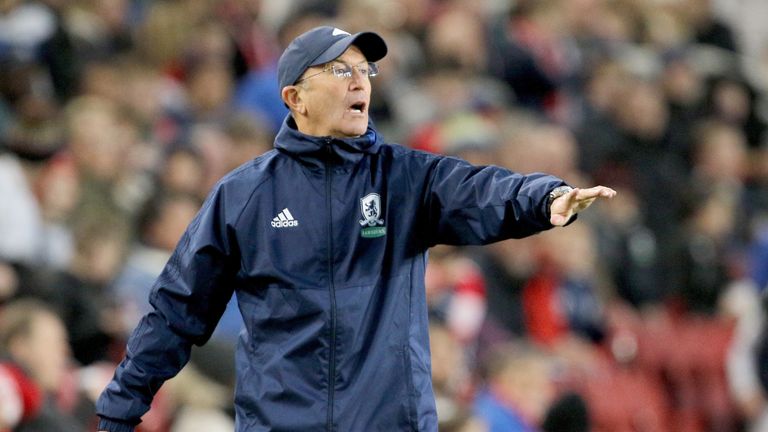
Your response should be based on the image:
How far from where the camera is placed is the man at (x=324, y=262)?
14.0 ft

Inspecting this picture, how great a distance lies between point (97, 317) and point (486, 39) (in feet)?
17.3

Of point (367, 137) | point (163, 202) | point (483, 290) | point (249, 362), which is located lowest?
point (483, 290)

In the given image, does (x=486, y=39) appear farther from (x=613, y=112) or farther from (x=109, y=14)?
(x=109, y=14)

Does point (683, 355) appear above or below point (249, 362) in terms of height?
below

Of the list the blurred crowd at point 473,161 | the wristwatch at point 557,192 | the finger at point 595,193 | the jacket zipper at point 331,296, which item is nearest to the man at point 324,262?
the jacket zipper at point 331,296

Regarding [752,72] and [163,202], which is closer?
[163,202]

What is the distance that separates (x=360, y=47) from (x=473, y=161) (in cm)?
483

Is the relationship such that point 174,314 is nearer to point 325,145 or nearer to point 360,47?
point 325,145

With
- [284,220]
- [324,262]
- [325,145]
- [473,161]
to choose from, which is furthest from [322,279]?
[473,161]

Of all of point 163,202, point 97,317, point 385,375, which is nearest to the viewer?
point 385,375

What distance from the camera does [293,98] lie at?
A: 454cm

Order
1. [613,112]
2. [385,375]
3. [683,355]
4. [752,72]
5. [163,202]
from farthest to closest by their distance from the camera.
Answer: [752,72]
[613,112]
[683,355]
[163,202]
[385,375]

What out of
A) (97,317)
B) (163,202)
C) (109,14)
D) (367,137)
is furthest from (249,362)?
(109,14)

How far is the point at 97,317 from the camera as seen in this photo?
7.09m
